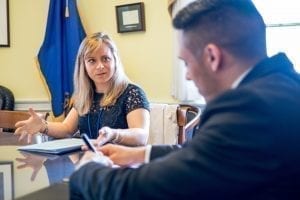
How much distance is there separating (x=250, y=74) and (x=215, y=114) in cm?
14

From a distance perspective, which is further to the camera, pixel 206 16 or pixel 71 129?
pixel 71 129

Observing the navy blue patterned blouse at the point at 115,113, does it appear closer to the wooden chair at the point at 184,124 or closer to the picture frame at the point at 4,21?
the wooden chair at the point at 184,124

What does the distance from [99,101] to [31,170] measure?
0.96 metres

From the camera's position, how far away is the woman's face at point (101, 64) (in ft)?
8.07

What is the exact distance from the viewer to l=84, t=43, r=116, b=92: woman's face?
246 cm

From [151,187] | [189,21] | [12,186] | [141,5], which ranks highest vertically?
[141,5]

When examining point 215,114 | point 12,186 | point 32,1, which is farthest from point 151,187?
point 32,1

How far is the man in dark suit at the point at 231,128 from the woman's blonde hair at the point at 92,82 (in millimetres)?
1491

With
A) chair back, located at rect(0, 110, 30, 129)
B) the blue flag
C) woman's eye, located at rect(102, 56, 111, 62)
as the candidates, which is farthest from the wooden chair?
the blue flag

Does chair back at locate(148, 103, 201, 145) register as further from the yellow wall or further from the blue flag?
the blue flag

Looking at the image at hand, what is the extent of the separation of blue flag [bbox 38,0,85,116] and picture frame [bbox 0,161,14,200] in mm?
2061

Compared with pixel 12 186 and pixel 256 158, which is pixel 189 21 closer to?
pixel 256 158

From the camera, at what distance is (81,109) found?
2514 millimetres

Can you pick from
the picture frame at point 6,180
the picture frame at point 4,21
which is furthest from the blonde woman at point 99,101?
the picture frame at point 4,21
